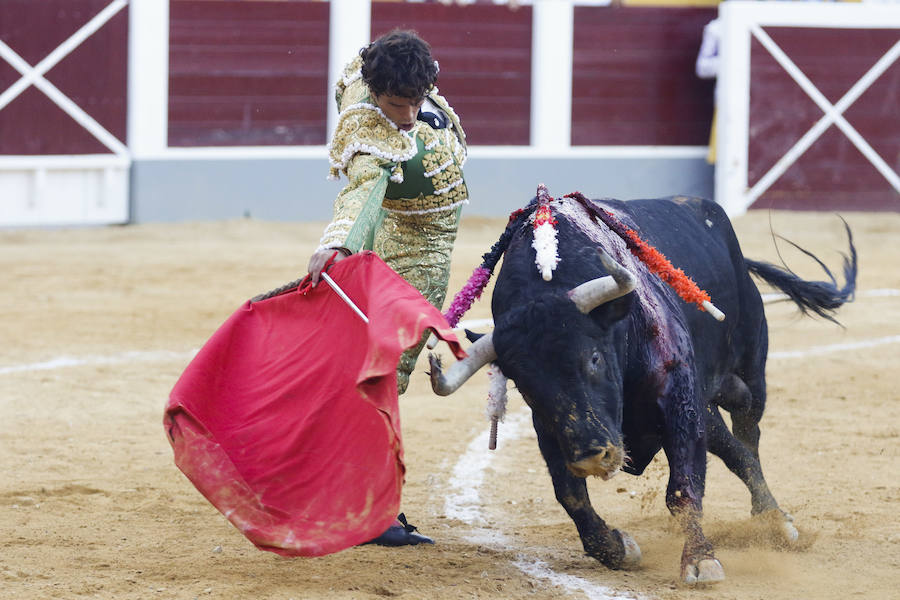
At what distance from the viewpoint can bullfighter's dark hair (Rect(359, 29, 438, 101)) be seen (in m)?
2.89

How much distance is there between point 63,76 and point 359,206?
5.92 meters

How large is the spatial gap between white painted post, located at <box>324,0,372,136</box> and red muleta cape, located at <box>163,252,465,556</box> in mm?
5853

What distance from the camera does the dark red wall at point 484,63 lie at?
30.1ft

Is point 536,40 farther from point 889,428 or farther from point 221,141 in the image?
point 889,428

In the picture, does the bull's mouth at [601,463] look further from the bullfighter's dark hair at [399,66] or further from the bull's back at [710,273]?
the bullfighter's dark hair at [399,66]

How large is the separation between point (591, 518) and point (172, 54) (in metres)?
6.21

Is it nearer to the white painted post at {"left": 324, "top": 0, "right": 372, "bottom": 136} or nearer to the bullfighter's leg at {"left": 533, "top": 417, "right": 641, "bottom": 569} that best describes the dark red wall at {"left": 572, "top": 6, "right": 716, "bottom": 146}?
the white painted post at {"left": 324, "top": 0, "right": 372, "bottom": 136}

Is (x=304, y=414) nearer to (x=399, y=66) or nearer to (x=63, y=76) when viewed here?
(x=399, y=66)

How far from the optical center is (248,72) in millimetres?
8797

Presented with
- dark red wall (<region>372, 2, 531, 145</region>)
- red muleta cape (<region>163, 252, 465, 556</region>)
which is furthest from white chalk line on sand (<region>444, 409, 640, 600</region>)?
dark red wall (<region>372, 2, 531, 145</region>)

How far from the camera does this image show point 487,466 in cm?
417

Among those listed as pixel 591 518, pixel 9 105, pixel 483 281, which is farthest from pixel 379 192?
pixel 9 105

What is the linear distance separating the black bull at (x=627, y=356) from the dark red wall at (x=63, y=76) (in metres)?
5.55

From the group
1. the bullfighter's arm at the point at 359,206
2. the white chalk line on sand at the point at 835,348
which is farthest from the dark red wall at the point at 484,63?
the bullfighter's arm at the point at 359,206
